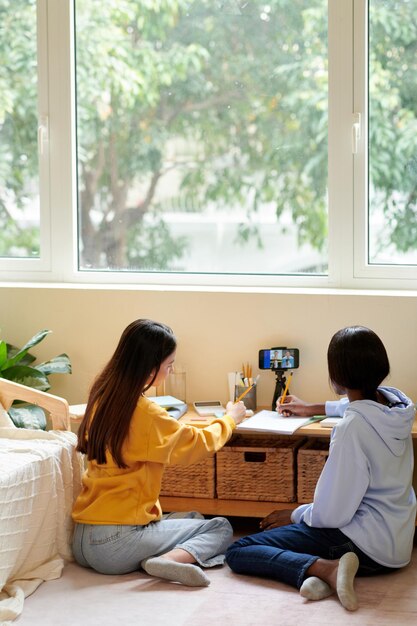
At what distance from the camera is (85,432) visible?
306 centimetres

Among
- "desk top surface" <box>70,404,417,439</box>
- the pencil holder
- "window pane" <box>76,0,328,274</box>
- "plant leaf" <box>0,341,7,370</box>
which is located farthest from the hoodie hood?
"plant leaf" <box>0,341,7,370</box>

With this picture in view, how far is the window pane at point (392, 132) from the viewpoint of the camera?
367 cm

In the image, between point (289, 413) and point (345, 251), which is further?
point (345, 251)

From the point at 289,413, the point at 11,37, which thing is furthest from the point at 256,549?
the point at 11,37

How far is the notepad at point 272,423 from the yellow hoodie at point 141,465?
0.70 feet

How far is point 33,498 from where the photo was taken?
2984 mm

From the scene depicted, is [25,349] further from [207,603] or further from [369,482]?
[369,482]

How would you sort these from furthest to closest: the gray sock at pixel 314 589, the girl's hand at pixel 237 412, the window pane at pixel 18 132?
the window pane at pixel 18 132, the girl's hand at pixel 237 412, the gray sock at pixel 314 589

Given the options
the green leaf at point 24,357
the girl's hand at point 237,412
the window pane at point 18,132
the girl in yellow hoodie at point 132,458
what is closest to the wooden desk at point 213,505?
the girl's hand at point 237,412

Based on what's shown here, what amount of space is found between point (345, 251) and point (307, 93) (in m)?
0.63

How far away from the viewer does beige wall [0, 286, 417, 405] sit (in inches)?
143

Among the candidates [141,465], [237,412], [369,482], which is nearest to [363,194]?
[237,412]

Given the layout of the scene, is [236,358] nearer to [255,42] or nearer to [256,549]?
[256,549]

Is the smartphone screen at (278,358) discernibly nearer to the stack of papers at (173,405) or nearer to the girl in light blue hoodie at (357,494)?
the stack of papers at (173,405)
